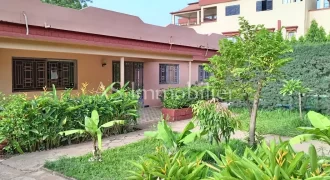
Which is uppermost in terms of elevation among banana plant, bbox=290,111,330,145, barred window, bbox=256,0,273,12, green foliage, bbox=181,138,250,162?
barred window, bbox=256,0,273,12

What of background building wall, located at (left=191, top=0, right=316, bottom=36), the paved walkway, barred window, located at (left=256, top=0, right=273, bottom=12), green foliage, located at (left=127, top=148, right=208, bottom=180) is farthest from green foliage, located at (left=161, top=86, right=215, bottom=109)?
barred window, located at (left=256, top=0, right=273, bottom=12)

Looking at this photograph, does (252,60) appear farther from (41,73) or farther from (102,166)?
(41,73)

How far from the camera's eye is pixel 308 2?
21.6 meters

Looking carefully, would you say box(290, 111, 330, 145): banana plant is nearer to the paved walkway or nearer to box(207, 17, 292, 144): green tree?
box(207, 17, 292, 144): green tree

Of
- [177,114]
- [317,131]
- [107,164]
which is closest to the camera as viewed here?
[317,131]

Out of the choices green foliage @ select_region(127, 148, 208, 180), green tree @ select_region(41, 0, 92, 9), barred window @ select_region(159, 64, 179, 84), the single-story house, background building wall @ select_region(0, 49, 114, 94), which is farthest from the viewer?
green tree @ select_region(41, 0, 92, 9)

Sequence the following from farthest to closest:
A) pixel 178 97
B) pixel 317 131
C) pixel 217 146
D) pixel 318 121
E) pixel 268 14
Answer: pixel 268 14 → pixel 178 97 → pixel 217 146 → pixel 318 121 → pixel 317 131

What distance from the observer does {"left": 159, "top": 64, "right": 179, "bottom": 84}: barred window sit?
16.4 meters

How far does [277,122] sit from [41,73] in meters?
8.90

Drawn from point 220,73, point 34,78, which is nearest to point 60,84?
point 34,78

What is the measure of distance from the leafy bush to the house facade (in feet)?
51.1

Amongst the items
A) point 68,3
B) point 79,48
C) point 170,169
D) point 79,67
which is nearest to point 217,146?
point 170,169

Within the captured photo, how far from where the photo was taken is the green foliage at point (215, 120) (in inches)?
222

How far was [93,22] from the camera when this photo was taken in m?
11.7
